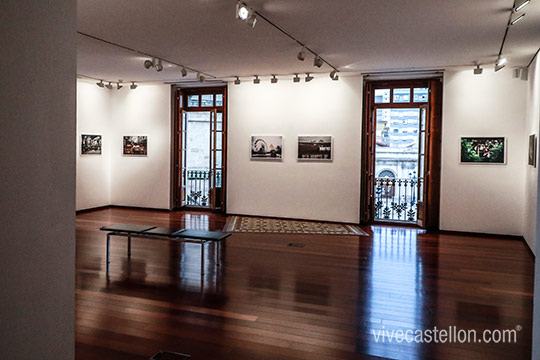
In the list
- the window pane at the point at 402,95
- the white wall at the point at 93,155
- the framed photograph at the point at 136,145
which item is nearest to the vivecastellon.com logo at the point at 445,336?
the window pane at the point at 402,95

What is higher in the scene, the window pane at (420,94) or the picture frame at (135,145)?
the window pane at (420,94)

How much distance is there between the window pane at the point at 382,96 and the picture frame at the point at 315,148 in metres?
1.37

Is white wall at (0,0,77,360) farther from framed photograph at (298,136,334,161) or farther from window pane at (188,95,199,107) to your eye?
window pane at (188,95,199,107)

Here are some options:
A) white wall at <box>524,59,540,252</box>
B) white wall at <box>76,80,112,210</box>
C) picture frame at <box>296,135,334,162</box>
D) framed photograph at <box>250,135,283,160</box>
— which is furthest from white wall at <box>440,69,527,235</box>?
white wall at <box>76,80,112,210</box>

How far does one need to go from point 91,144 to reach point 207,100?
3319mm

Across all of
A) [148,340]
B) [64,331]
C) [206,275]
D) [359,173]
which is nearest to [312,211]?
[359,173]

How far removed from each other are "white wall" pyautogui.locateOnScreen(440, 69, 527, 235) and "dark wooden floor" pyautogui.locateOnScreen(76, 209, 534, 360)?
1159 millimetres

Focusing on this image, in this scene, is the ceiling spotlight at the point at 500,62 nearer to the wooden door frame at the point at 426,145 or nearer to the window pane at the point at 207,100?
Answer: the wooden door frame at the point at 426,145

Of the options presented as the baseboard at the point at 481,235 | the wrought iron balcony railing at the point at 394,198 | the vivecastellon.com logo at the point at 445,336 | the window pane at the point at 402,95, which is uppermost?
the window pane at the point at 402,95

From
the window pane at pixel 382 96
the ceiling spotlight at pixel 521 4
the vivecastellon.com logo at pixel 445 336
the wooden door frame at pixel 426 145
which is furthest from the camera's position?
the window pane at pixel 382 96

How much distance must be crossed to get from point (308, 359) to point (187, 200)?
9.19 meters

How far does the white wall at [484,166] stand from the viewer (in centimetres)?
891

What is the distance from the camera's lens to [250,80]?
11.0m

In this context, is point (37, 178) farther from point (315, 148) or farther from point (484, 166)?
point (484, 166)
